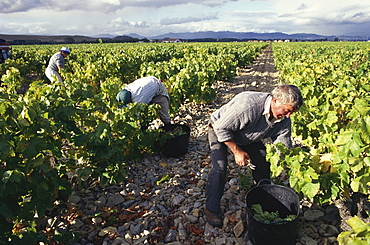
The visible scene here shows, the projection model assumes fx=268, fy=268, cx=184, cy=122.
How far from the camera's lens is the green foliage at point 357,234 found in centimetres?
149

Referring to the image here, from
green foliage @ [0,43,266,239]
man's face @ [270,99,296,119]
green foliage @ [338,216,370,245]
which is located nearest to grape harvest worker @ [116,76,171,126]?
green foliage @ [0,43,266,239]

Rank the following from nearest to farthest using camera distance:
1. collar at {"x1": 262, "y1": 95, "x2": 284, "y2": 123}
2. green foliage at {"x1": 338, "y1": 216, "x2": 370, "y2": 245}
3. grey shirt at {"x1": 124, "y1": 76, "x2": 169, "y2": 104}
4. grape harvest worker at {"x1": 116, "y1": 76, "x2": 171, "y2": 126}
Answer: green foliage at {"x1": 338, "y1": 216, "x2": 370, "y2": 245}, collar at {"x1": 262, "y1": 95, "x2": 284, "y2": 123}, grape harvest worker at {"x1": 116, "y1": 76, "x2": 171, "y2": 126}, grey shirt at {"x1": 124, "y1": 76, "x2": 169, "y2": 104}

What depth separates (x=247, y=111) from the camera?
2758 millimetres

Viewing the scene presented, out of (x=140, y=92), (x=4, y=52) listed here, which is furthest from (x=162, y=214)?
(x=4, y=52)

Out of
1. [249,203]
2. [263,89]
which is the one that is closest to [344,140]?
[249,203]

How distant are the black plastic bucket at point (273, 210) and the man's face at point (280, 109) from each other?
0.92m

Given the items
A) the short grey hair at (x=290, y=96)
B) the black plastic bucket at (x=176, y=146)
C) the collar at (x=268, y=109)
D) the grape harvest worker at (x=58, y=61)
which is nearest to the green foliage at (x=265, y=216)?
the collar at (x=268, y=109)

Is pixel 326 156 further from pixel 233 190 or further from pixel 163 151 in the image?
pixel 163 151

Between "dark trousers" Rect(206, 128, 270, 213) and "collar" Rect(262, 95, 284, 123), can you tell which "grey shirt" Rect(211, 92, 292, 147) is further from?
"dark trousers" Rect(206, 128, 270, 213)

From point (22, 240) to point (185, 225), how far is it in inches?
68.6

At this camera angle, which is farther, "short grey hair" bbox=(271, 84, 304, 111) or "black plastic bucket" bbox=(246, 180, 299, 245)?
"black plastic bucket" bbox=(246, 180, 299, 245)

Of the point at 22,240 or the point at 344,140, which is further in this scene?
the point at 344,140

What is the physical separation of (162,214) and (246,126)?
1.60 metres

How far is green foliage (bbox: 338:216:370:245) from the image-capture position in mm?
1490
